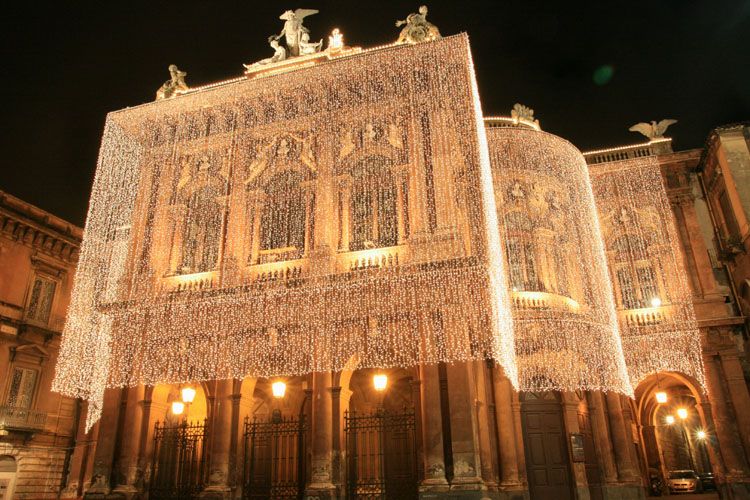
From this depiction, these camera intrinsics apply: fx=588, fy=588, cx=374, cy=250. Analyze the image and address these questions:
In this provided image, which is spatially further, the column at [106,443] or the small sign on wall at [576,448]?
the small sign on wall at [576,448]

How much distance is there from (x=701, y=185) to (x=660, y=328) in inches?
260

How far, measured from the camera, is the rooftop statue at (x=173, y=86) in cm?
2142

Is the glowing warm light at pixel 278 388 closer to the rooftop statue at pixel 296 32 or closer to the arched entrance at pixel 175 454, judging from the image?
the arched entrance at pixel 175 454

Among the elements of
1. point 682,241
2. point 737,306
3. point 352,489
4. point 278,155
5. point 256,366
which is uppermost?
point 278,155

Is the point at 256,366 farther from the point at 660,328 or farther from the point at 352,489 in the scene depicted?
the point at 660,328

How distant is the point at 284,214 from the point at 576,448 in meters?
12.2

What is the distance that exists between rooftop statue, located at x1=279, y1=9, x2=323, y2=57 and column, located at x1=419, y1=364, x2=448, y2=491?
493 inches

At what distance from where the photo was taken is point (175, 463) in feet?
58.4

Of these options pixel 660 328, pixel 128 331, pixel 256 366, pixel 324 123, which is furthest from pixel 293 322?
pixel 660 328

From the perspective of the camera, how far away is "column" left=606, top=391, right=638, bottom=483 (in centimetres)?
2014

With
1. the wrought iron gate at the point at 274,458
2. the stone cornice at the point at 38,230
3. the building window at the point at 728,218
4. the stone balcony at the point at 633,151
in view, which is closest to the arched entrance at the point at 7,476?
the stone cornice at the point at 38,230

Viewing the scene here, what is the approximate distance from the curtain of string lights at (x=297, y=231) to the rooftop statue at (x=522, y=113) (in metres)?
5.29

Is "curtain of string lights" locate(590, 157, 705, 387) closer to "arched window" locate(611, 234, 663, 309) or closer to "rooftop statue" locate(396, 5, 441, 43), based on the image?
"arched window" locate(611, 234, 663, 309)

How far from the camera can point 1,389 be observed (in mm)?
23672
